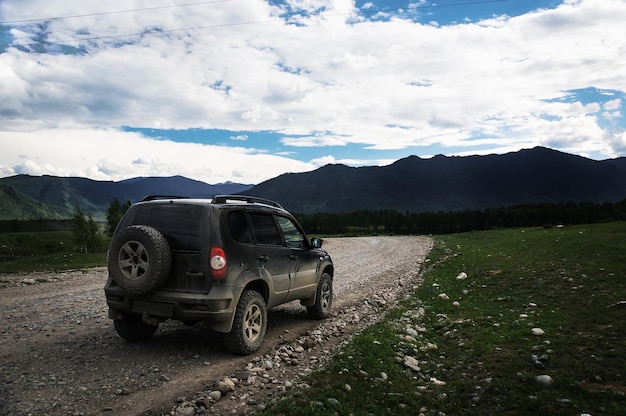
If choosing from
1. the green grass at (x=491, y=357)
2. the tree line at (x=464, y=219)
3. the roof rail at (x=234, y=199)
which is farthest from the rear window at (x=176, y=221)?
the tree line at (x=464, y=219)

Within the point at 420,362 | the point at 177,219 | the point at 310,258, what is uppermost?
the point at 177,219

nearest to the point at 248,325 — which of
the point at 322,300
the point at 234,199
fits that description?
the point at 234,199

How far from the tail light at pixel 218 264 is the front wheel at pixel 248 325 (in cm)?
69

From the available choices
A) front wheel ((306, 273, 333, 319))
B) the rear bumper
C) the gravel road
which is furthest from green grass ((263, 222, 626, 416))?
the rear bumper

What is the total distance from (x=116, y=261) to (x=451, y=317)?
303 inches

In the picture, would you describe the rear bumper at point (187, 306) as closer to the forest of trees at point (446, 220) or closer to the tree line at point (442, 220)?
the tree line at point (442, 220)

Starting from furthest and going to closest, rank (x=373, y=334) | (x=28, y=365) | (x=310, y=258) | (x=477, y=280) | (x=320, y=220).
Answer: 1. (x=320, y=220)
2. (x=477, y=280)
3. (x=310, y=258)
4. (x=373, y=334)
5. (x=28, y=365)

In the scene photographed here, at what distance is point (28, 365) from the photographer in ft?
23.3

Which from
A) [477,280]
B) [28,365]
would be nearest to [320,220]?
[477,280]

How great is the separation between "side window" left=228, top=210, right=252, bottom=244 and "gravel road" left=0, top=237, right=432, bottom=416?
2.11 meters

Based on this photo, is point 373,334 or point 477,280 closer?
point 373,334

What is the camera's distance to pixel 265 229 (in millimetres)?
8875

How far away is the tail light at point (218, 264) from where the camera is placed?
24.0ft

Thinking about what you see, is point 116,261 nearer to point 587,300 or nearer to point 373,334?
point 373,334
